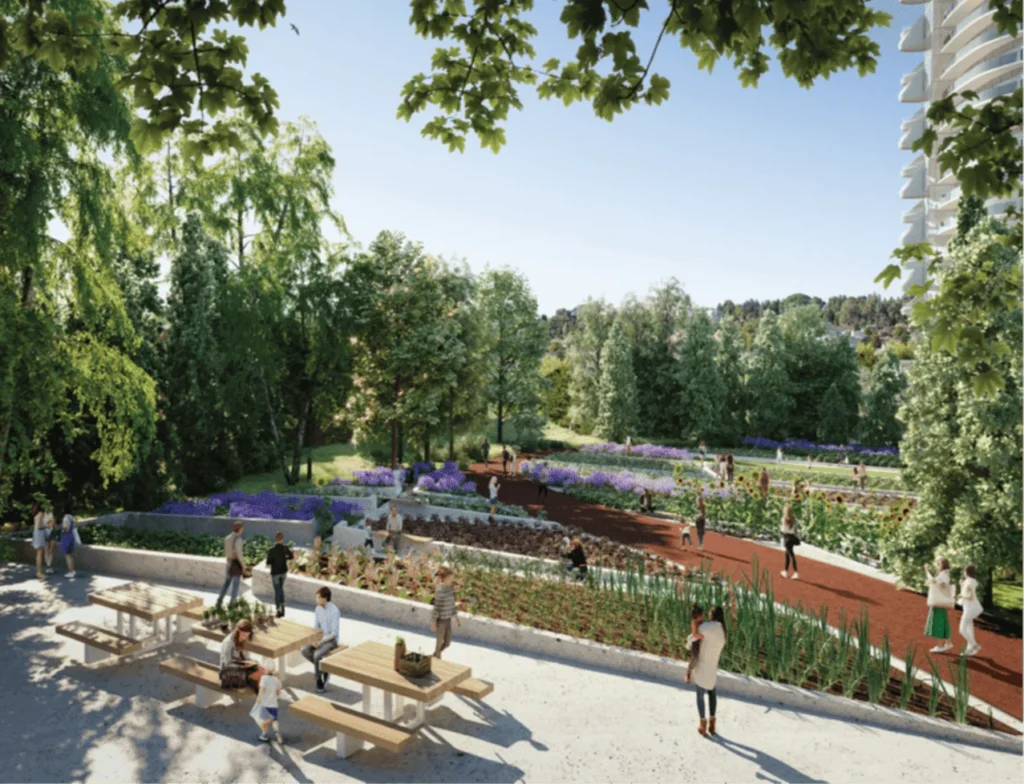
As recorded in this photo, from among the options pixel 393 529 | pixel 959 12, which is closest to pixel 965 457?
pixel 393 529

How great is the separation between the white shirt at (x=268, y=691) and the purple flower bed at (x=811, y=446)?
162 ft

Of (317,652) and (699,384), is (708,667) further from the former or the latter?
(699,384)

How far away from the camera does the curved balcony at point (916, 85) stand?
82.4 meters

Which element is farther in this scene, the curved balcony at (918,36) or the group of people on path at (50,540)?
the curved balcony at (918,36)

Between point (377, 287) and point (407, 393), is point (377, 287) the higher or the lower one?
the higher one

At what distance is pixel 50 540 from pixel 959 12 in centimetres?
8752

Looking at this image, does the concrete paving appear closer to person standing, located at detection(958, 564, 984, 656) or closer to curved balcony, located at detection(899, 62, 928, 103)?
person standing, located at detection(958, 564, 984, 656)

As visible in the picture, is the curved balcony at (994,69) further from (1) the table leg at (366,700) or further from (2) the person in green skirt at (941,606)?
(1) the table leg at (366,700)

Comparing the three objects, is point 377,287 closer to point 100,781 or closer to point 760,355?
A: point 100,781

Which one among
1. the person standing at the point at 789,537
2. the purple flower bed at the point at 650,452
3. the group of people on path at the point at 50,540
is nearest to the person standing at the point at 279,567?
the group of people on path at the point at 50,540

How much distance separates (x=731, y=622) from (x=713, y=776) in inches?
164

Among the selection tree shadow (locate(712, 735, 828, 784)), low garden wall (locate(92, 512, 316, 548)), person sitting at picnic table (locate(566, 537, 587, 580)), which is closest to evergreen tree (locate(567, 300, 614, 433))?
low garden wall (locate(92, 512, 316, 548))

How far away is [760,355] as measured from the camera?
59.8 metres

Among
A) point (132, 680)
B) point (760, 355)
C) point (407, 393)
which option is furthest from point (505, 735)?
point (760, 355)
